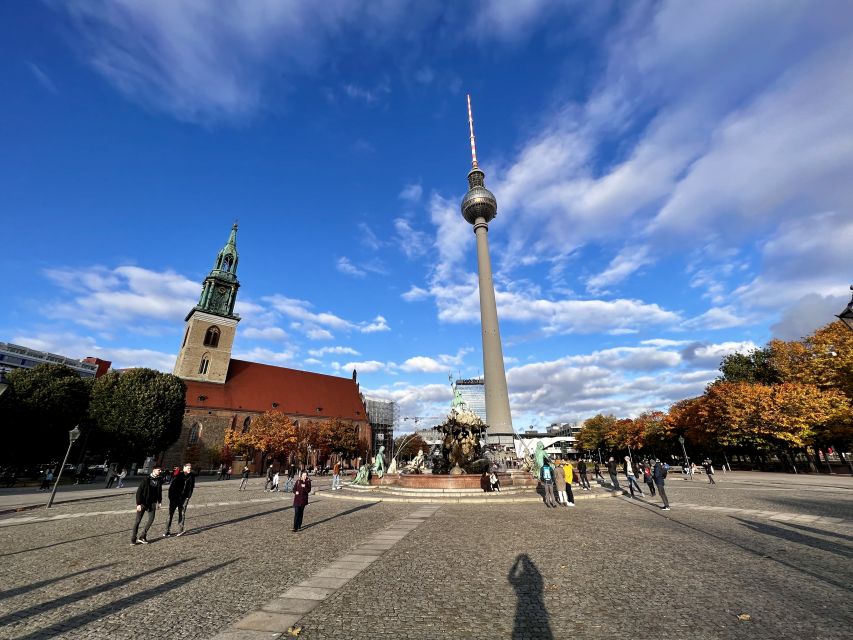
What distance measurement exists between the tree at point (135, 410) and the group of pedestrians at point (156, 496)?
3223 cm

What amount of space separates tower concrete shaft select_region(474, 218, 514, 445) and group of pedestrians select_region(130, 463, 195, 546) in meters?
46.3

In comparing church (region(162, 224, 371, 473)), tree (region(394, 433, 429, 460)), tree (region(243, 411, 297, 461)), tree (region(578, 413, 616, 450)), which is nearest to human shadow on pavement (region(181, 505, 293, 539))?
tree (region(243, 411, 297, 461))

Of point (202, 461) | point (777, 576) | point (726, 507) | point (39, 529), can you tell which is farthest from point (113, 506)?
point (202, 461)

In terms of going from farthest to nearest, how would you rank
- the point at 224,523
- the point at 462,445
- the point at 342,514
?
1. the point at 462,445
2. the point at 342,514
3. the point at 224,523

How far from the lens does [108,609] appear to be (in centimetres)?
547

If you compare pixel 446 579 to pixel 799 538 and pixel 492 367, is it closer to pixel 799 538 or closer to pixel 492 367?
pixel 799 538

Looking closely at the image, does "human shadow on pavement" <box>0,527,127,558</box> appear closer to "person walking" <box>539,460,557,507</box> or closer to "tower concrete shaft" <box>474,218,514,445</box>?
"person walking" <box>539,460,557,507</box>

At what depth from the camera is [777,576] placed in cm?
651

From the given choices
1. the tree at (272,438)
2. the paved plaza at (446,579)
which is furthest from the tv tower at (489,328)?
the paved plaza at (446,579)

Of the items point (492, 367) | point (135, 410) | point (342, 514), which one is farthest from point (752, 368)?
point (135, 410)

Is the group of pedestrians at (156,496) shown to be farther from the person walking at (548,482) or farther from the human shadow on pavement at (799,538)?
the human shadow on pavement at (799,538)

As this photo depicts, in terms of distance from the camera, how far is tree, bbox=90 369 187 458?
36.2 m

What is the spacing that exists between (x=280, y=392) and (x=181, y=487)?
5774 cm

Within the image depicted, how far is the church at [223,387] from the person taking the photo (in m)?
53.2
